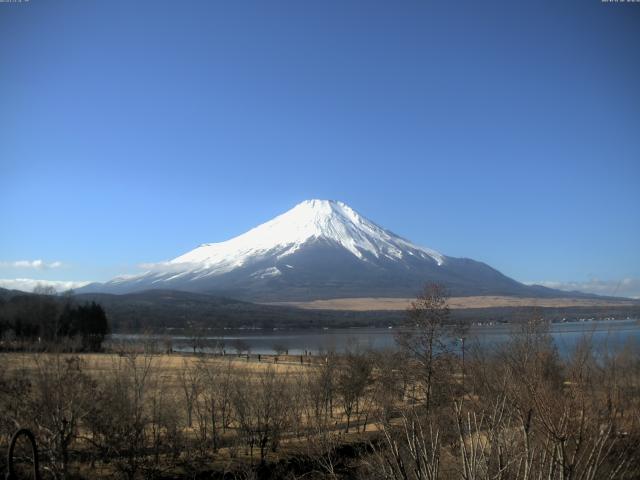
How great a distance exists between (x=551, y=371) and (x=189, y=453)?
13359 millimetres

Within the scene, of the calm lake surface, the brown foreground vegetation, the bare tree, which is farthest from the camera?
the bare tree

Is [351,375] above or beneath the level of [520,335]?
beneath

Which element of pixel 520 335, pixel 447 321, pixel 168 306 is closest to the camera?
pixel 520 335

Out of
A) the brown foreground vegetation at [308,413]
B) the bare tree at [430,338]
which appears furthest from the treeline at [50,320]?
the bare tree at [430,338]

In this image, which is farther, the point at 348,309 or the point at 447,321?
the point at 348,309

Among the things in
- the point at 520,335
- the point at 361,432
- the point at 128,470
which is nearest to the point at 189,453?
the point at 128,470

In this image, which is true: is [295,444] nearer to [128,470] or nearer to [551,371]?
[128,470]

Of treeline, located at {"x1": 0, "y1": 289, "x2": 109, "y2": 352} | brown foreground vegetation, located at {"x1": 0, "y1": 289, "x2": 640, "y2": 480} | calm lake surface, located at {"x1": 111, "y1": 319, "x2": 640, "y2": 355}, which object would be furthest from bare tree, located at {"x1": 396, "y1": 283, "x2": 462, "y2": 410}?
treeline, located at {"x1": 0, "y1": 289, "x2": 109, "y2": 352}

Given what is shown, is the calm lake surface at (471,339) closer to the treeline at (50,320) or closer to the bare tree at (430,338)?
the bare tree at (430,338)

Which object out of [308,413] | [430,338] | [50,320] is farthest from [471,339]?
[50,320]

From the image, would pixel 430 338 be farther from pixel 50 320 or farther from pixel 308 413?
pixel 50 320

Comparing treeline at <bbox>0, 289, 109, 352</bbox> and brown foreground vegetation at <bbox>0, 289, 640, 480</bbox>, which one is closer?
brown foreground vegetation at <bbox>0, 289, 640, 480</bbox>

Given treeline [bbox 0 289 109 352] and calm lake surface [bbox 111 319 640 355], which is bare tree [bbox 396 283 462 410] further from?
treeline [bbox 0 289 109 352]

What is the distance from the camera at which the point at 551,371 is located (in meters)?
20.4
